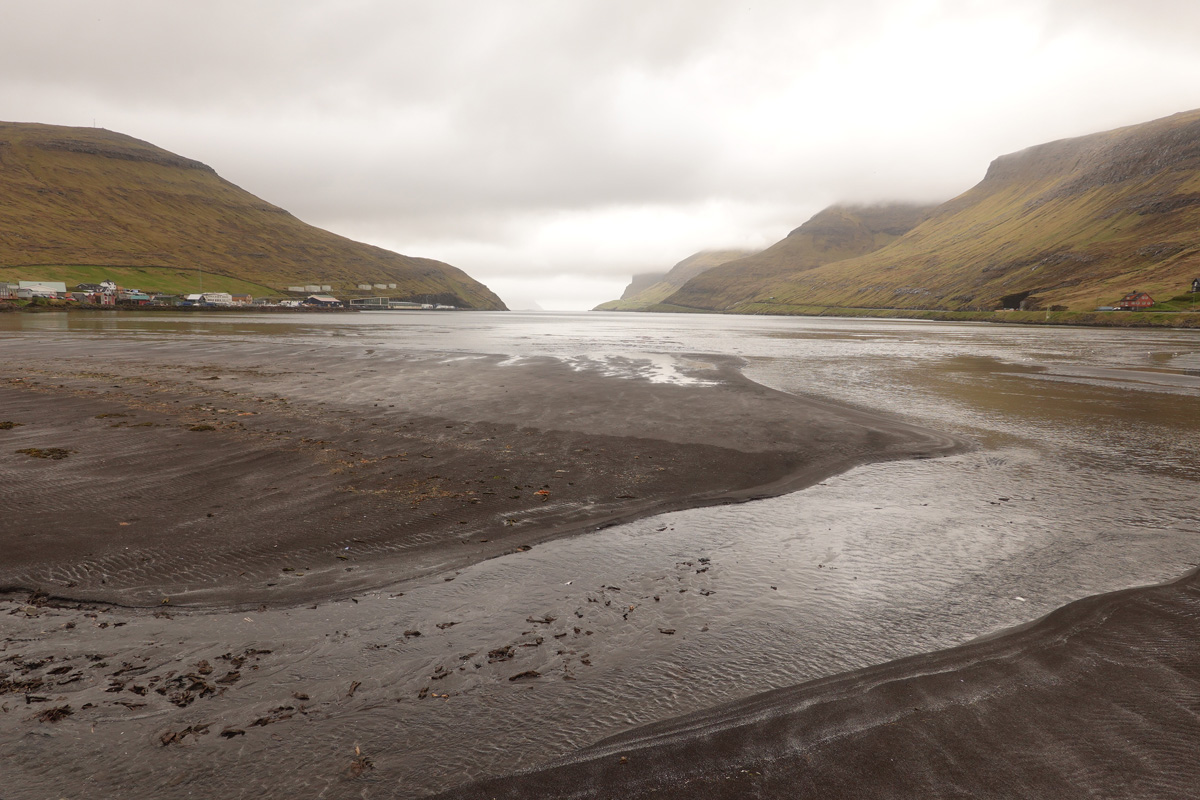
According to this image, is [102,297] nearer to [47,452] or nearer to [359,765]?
[47,452]

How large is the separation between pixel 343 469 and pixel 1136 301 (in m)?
179

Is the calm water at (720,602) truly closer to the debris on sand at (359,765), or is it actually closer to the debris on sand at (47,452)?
the debris on sand at (359,765)

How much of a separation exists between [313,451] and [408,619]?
8682 mm

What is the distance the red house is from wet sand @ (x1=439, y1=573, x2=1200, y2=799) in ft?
572

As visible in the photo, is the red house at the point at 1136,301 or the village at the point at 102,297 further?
the red house at the point at 1136,301

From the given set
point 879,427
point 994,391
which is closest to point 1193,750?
point 879,427

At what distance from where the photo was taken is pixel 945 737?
490 cm

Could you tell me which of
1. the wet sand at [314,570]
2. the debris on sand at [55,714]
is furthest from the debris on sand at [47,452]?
the debris on sand at [55,714]

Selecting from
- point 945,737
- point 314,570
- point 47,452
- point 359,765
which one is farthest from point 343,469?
point 945,737

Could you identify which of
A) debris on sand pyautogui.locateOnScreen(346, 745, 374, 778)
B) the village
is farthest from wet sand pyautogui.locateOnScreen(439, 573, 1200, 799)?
the village

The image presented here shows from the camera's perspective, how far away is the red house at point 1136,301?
130 m

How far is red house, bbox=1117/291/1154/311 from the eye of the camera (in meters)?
130

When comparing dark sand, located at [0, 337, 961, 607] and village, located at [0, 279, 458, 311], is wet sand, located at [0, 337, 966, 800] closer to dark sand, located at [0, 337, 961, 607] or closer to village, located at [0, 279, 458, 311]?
dark sand, located at [0, 337, 961, 607]

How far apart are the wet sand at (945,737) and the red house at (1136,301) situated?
174211 millimetres
